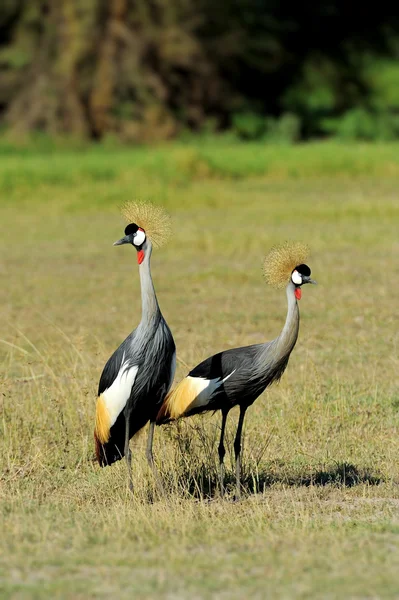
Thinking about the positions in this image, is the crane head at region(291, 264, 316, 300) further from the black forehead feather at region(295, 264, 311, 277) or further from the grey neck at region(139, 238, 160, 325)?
the grey neck at region(139, 238, 160, 325)

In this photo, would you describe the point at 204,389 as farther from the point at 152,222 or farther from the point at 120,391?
the point at 152,222

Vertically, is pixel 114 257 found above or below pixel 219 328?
above

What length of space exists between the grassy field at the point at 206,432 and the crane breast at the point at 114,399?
1.12ft

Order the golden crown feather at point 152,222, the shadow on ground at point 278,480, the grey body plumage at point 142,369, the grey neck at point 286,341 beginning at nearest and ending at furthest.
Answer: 1. the grey neck at point 286,341
2. the grey body plumage at point 142,369
3. the golden crown feather at point 152,222
4. the shadow on ground at point 278,480

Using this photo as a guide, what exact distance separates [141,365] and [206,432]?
4.55ft

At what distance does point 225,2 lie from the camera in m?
31.0

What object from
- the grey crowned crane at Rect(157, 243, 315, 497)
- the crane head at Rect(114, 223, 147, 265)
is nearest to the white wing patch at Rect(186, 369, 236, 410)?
the grey crowned crane at Rect(157, 243, 315, 497)

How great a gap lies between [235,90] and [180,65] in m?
4.67

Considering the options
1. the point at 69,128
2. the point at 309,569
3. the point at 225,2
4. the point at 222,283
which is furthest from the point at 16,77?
the point at 309,569

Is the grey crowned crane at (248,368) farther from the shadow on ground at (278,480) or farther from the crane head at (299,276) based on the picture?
the shadow on ground at (278,480)

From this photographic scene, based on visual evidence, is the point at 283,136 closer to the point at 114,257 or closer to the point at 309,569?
the point at 114,257

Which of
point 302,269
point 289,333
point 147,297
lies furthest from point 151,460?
point 302,269

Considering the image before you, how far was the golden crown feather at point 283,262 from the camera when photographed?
598 cm

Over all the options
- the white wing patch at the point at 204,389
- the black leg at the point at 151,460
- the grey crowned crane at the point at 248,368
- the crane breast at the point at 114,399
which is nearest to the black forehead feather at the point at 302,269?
the grey crowned crane at the point at 248,368
